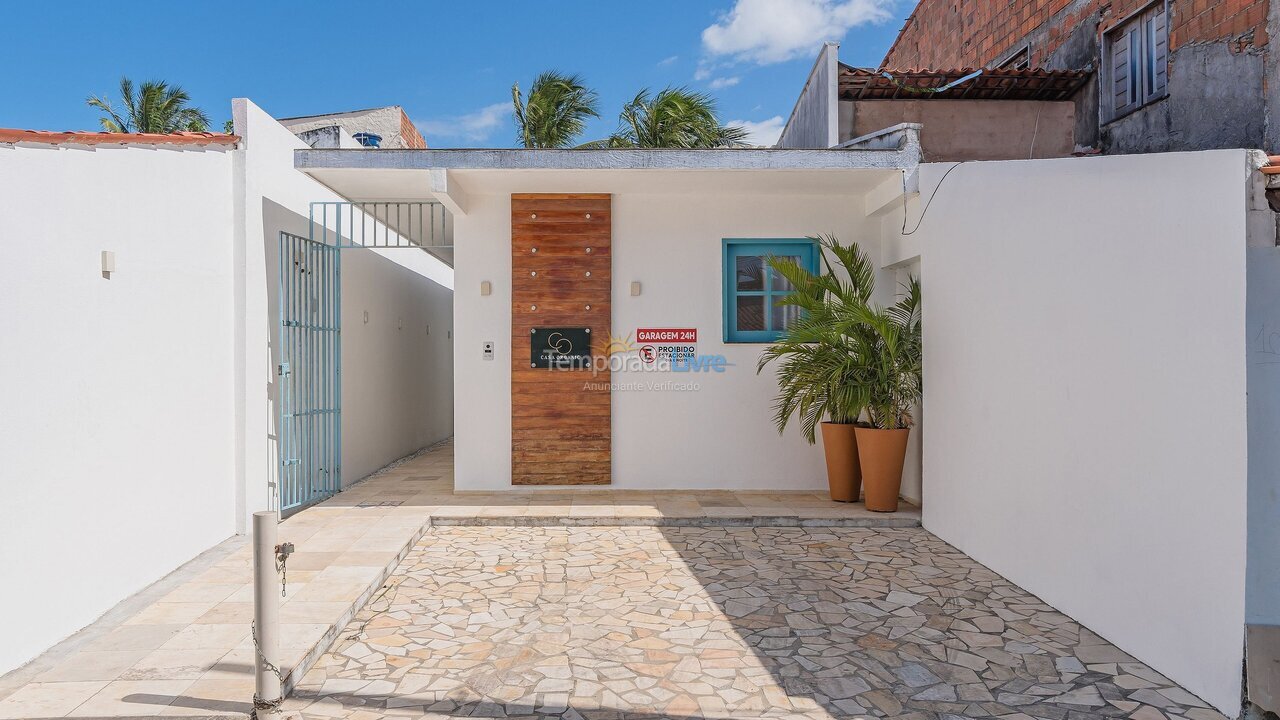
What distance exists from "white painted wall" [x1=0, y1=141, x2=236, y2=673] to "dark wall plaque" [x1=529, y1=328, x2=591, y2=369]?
284 centimetres

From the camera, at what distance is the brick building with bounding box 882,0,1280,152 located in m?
6.20

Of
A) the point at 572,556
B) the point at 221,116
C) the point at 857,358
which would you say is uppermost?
the point at 221,116

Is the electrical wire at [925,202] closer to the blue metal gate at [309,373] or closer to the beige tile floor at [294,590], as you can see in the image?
the beige tile floor at [294,590]

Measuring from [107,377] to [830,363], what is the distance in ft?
17.5

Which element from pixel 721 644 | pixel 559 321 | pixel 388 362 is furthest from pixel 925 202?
pixel 388 362

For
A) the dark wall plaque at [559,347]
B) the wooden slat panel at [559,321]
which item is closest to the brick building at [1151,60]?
the wooden slat panel at [559,321]

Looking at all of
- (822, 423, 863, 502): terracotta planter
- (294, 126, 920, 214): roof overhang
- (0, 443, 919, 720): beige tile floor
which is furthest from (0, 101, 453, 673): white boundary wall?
(822, 423, 863, 502): terracotta planter

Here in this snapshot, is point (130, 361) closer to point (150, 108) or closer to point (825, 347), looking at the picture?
point (825, 347)

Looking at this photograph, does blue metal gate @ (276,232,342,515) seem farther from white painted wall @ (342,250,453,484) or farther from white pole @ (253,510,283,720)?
white pole @ (253,510,283,720)

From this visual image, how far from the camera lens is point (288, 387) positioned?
6473 millimetres

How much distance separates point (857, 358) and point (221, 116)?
2130cm

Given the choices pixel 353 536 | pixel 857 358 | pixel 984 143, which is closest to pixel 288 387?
pixel 353 536

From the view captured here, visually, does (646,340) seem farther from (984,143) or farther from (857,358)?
(984,143)

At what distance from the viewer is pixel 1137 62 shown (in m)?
7.78
